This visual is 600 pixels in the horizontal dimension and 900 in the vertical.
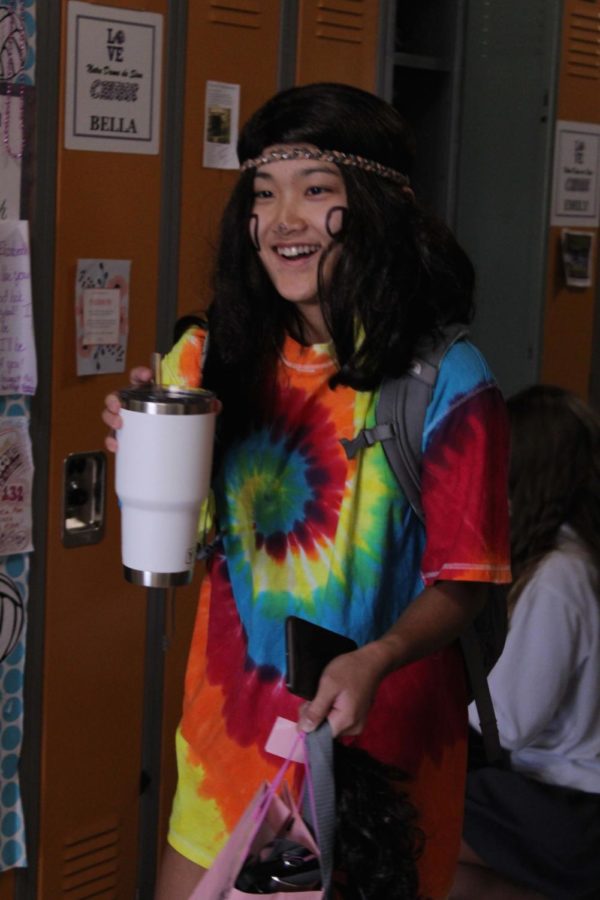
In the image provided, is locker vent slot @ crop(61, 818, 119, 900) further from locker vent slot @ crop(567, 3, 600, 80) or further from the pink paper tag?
locker vent slot @ crop(567, 3, 600, 80)

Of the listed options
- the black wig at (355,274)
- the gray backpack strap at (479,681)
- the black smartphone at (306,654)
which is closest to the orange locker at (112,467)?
the black wig at (355,274)

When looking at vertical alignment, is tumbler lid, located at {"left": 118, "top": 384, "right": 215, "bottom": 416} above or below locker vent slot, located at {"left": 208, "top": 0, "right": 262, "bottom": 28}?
below

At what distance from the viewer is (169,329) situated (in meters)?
3.03

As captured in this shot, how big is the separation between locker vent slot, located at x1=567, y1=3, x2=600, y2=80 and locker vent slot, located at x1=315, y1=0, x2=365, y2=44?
A: 1096 millimetres

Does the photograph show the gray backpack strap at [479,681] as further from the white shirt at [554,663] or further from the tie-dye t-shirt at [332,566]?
the white shirt at [554,663]

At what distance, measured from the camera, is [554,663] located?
2791 mm

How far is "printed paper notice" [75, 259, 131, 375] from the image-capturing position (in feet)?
9.18

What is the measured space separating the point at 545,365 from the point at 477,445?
102 inches

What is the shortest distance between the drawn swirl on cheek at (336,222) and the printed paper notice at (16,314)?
0.97 metres

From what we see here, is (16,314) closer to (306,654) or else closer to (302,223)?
(302,223)

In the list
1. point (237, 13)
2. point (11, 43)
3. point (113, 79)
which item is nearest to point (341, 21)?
point (237, 13)

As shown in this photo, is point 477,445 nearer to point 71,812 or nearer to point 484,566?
point 484,566

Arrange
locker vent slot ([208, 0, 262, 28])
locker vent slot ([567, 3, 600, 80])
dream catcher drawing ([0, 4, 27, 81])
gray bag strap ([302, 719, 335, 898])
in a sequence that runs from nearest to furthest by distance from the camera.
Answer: gray bag strap ([302, 719, 335, 898]), dream catcher drawing ([0, 4, 27, 81]), locker vent slot ([208, 0, 262, 28]), locker vent slot ([567, 3, 600, 80])

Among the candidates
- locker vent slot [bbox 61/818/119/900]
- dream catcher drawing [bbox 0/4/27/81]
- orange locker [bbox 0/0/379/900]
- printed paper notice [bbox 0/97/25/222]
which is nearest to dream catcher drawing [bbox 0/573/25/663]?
orange locker [bbox 0/0/379/900]
